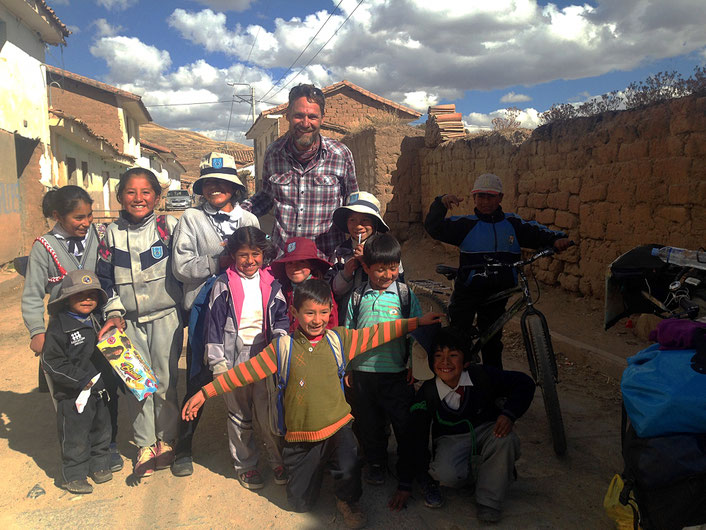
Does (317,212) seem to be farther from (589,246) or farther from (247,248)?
(589,246)

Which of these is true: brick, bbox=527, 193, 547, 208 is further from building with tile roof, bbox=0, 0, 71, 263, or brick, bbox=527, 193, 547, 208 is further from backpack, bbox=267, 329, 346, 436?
building with tile roof, bbox=0, 0, 71, 263

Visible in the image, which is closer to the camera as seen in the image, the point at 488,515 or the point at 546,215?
the point at 488,515

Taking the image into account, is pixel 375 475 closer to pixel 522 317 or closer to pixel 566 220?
pixel 522 317

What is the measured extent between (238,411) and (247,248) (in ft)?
3.03

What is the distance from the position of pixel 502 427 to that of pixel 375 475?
2.53 feet

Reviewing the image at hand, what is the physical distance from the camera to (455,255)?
869 cm

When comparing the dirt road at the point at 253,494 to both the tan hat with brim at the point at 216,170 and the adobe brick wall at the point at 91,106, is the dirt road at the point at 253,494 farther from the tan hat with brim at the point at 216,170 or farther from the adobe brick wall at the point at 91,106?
the adobe brick wall at the point at 91,106

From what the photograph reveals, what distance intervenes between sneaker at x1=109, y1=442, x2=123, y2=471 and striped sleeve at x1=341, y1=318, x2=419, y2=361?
1.60 meters

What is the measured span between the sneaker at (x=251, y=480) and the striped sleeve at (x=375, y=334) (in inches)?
34.5

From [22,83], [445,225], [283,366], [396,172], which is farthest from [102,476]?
[22,83]

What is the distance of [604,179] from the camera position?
5266 mm

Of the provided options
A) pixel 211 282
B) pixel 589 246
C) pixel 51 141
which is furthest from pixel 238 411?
pixel 51 141

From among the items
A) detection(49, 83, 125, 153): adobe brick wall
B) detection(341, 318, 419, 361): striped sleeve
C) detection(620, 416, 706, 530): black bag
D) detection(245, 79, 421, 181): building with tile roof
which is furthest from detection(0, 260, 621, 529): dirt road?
detection(49, 83, 125, 153): adobe brick wall

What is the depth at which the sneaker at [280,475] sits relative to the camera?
2877mm
